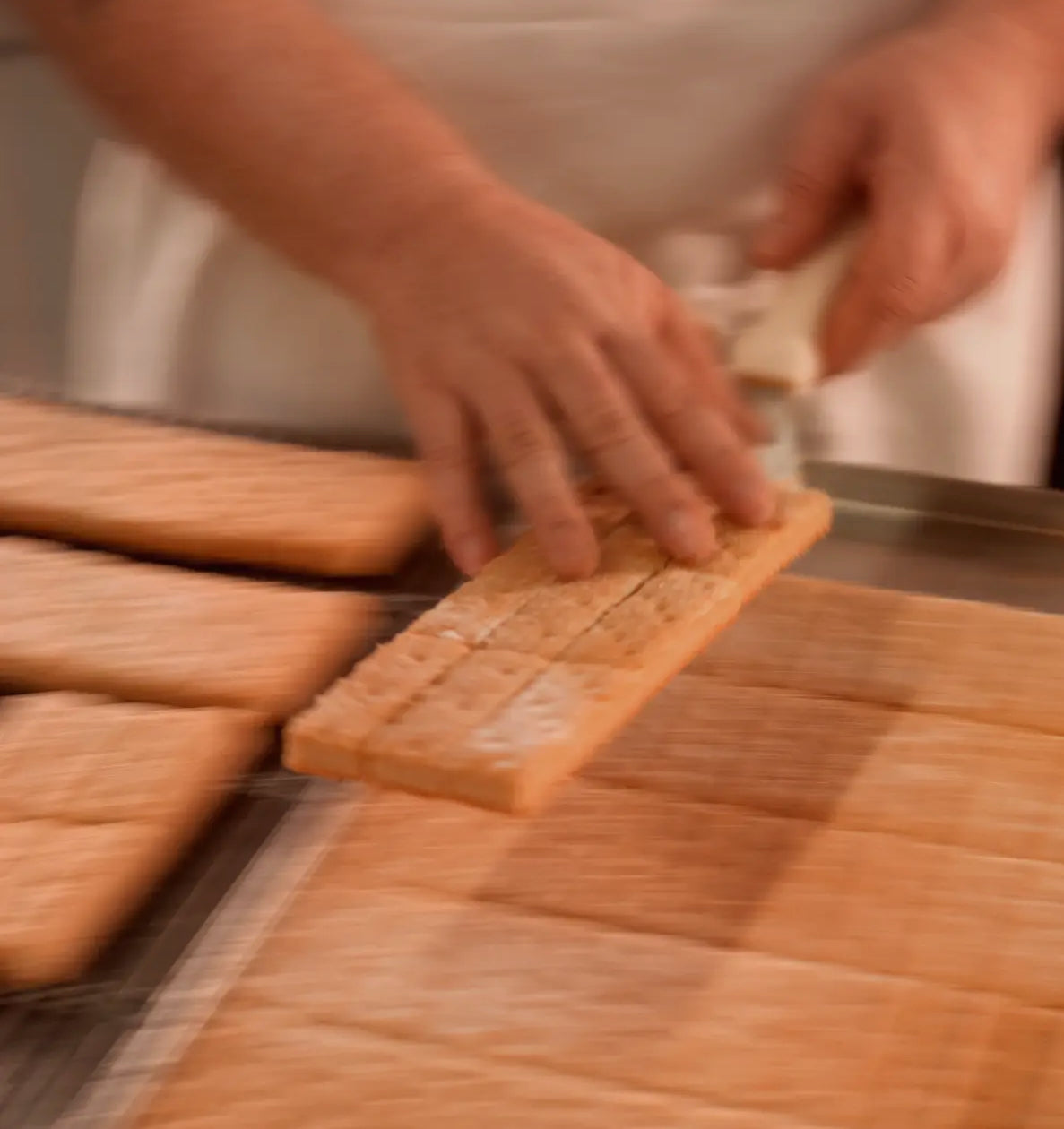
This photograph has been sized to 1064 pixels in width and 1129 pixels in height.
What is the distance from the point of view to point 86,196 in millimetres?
1085

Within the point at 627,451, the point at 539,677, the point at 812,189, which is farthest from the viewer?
the point at 812,189

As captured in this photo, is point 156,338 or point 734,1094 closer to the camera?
point 734,1094

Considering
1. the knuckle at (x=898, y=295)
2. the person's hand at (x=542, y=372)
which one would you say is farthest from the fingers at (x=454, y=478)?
the knuckle at (x=898, y=295)

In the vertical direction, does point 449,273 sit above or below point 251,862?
above

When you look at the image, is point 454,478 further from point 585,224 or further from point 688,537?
point 585,224

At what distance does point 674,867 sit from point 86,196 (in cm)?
74

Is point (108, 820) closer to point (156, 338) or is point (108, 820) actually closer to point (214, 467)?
point (214, 467)

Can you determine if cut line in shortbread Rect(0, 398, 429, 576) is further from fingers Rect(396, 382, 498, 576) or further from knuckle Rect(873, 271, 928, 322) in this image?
knuckle Rect(873, 271, 928, 322)

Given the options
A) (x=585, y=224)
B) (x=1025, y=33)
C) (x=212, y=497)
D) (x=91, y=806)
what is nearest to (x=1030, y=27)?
(x=1025, y=33)

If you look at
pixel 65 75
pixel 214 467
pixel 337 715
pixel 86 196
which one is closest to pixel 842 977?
pixel 337 715

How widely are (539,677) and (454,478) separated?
0.62 ft

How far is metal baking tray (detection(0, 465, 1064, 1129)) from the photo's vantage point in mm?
498

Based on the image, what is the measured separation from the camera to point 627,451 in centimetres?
66

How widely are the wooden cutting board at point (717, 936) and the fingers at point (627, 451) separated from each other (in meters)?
0.09
